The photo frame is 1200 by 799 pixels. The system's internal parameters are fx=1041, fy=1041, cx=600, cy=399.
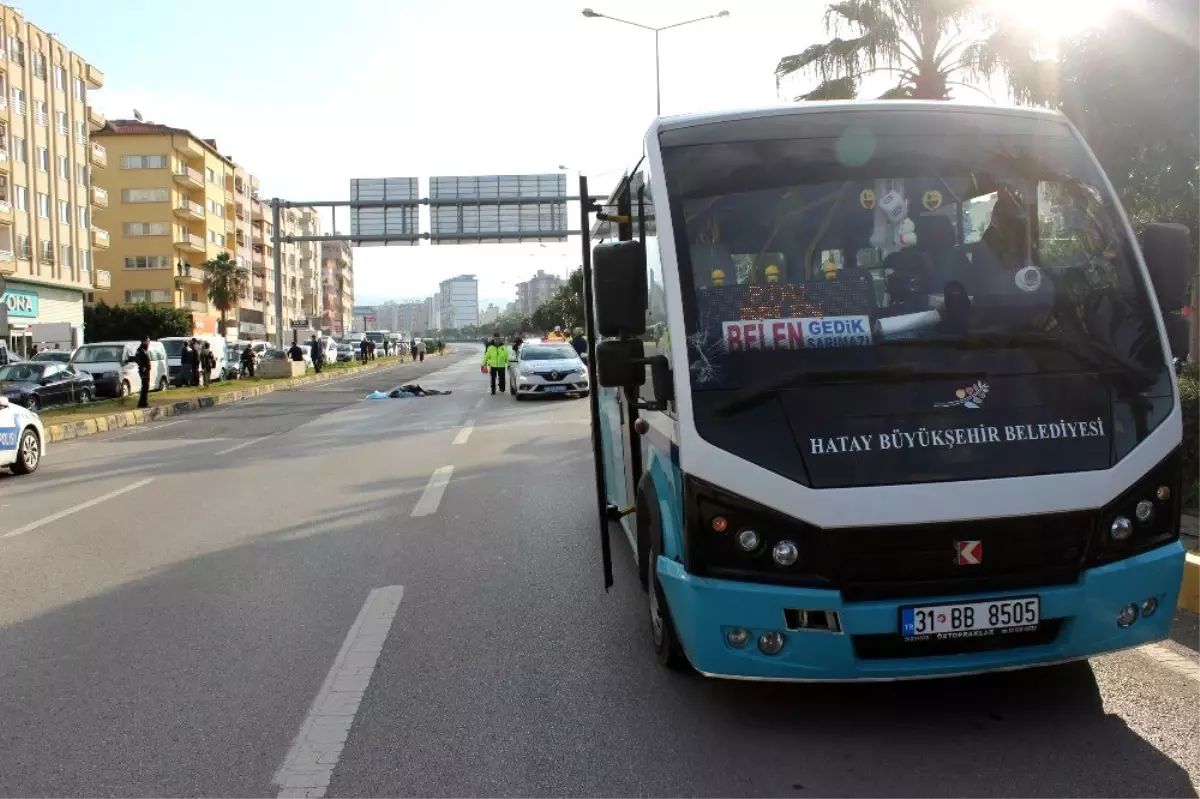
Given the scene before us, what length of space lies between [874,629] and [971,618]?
355mm

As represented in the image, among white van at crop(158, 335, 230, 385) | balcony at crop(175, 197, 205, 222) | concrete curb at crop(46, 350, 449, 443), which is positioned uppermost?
balcony at crop(175, 197, 205, 222)

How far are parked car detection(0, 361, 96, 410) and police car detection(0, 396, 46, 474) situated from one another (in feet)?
38.8

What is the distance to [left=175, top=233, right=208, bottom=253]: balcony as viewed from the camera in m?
84.0

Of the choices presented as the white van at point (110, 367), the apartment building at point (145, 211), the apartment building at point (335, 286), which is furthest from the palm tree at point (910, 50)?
the apartment building at point (335, 286)

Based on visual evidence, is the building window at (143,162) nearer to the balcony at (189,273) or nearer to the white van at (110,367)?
the balcony at (189,273)

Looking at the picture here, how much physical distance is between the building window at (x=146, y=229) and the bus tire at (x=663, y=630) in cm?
8703

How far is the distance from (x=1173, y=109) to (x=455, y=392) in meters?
22.5

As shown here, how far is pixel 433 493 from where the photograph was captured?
10.4 meters

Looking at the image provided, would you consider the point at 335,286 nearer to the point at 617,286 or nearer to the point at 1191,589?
the point at 1191,589

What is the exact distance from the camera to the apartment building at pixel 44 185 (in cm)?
4978

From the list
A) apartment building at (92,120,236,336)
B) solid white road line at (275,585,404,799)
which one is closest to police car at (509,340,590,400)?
solid white road line at (275,585,404,799)

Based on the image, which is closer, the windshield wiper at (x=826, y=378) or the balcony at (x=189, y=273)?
the windshield wiper at (x=826, y=378)

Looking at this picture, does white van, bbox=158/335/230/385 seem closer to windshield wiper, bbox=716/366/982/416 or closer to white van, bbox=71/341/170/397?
white van, bbox=71/341/170/397

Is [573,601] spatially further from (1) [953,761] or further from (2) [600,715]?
(1) [953,761]
